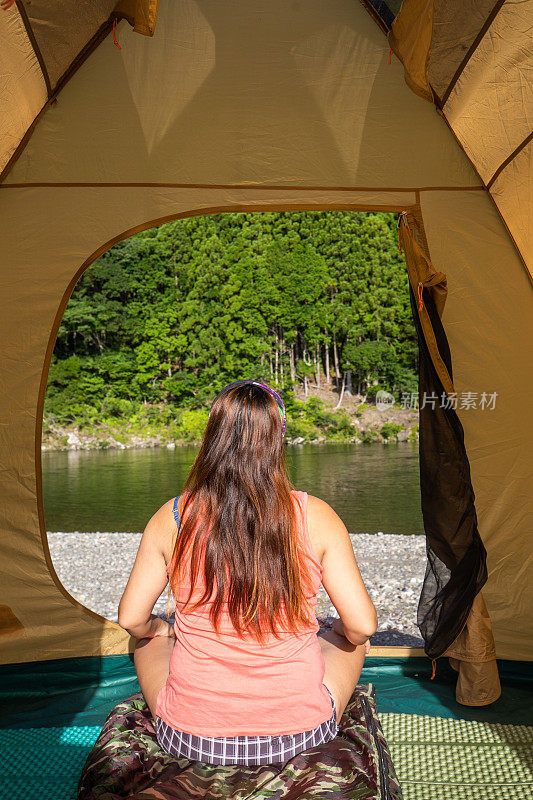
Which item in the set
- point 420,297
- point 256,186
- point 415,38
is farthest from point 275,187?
point 415,38

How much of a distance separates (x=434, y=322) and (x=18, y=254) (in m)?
1.61

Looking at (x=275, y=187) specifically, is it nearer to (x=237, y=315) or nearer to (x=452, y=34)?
(x=452, y=34)

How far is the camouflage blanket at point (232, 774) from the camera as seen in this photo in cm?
117

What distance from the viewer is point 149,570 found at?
1312 mm

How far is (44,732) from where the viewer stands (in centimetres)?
221

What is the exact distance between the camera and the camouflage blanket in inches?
45.9

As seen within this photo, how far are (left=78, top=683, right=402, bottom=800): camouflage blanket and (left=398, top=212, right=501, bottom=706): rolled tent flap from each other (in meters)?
1.03

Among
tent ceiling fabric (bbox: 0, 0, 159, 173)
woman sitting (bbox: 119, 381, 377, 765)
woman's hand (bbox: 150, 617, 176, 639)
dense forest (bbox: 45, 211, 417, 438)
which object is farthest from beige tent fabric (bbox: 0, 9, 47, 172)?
dense forest (bbox: 45, 211, 417, 438)

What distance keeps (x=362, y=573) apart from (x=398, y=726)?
299cm

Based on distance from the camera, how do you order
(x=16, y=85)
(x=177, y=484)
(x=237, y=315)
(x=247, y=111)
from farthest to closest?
1. (x=237, y=315)
2. (x=177, y=484)
3. (x=247, y=111)
4. (x=16, y=85)

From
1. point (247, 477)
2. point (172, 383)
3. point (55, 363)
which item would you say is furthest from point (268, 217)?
point (247, 477)

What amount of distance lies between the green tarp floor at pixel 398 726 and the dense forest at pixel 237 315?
15.9 metres

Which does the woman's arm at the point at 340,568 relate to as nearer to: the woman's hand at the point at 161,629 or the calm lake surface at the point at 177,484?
the woman's hand at the point at 161,629

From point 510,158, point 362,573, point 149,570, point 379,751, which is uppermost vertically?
point 510,158
